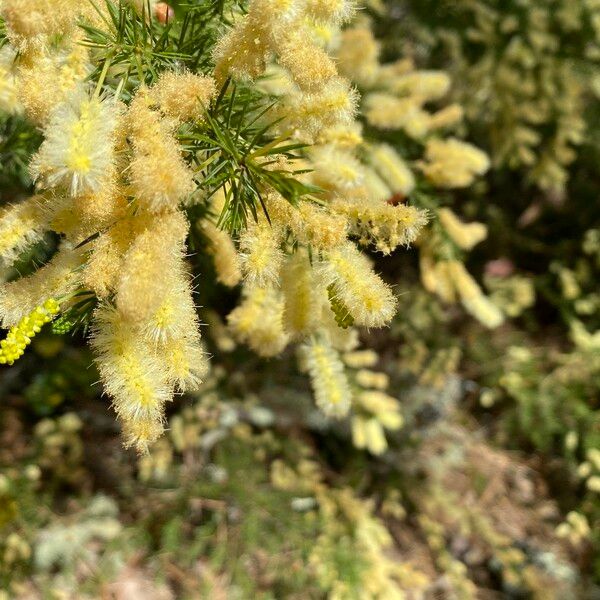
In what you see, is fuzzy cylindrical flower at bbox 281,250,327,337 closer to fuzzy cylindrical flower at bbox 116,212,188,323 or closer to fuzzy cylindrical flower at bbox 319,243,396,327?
fuzzy cylindrical flower at bbox 319,243,396,327

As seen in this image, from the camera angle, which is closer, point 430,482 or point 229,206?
point 229,206

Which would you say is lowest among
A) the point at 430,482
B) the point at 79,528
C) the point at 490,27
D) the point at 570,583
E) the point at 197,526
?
the point at 570,583

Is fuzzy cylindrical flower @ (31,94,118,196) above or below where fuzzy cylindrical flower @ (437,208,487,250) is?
above

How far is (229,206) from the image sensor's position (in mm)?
687

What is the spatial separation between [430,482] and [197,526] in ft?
3.19

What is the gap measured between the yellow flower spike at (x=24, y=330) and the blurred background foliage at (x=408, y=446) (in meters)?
1.12

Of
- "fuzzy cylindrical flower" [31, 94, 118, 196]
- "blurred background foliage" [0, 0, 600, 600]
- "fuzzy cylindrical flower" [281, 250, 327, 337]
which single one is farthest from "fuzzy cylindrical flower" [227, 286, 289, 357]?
"blurred background foliage" [0, 0, 600, 600]

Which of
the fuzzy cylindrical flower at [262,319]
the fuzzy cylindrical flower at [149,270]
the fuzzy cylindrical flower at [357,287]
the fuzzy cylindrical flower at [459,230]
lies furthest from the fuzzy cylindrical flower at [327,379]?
the fuzzy cylindrical flower at [459,230]

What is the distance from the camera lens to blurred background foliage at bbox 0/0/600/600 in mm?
2010

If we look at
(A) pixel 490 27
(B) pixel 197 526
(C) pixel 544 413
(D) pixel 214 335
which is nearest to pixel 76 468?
(B) pixel 197 526

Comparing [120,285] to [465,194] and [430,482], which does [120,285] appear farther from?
Answer: [465,194]

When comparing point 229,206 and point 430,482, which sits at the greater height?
point 229,206

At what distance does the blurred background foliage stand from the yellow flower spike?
3.68ft

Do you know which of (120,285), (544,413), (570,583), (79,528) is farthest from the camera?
(570,583)
